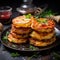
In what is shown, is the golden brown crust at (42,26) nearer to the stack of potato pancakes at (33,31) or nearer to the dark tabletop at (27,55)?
the stack of potato pancakes at (33,31)

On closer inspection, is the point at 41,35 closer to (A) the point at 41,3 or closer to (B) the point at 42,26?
(B) the point at 42,26

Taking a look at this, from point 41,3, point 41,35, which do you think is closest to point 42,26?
point 41,35

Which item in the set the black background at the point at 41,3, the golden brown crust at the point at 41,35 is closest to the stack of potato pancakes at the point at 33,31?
the golden brown crust at the point at 41,35

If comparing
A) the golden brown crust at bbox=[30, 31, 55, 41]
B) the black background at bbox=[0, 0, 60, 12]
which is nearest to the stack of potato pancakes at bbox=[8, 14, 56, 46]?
the golden brown crust at bbox=[30, 31, 55, 41]

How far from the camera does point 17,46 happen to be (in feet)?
5.33

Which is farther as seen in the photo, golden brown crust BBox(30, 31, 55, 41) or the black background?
the black background

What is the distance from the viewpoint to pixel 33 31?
63.6 inches

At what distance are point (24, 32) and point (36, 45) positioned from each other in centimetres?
13

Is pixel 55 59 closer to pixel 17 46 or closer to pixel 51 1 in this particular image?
pixel 17 46

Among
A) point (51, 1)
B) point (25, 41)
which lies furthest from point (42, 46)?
point (51, 1)

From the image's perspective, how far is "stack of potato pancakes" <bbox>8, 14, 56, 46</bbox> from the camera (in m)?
1.57

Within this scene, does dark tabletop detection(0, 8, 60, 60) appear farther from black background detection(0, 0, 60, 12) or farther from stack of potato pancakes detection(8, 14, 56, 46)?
black background detection(0, 0, 60, 12)

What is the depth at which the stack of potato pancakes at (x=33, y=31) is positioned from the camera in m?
1.57

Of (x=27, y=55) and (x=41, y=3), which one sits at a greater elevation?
(x=27, y=55)
